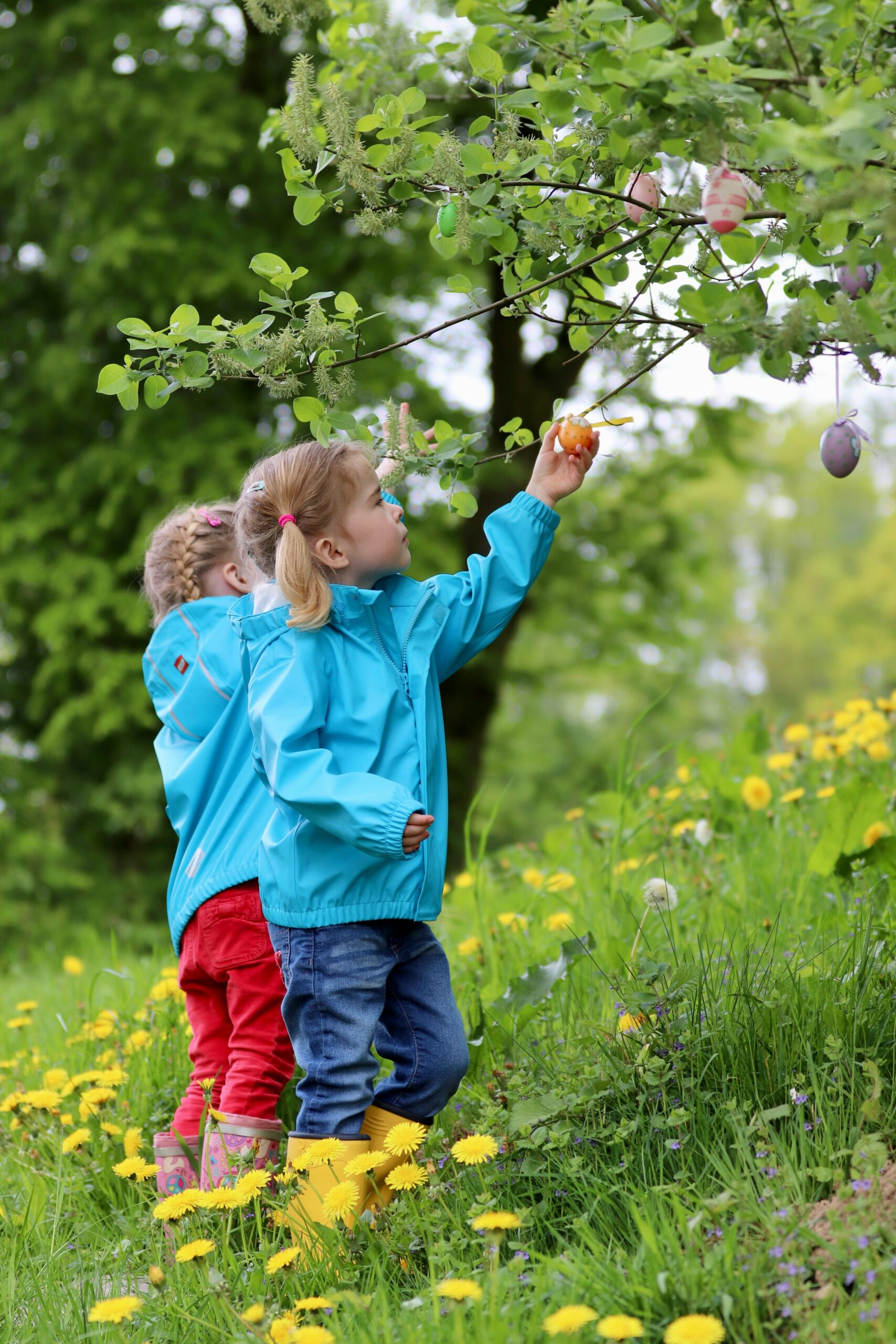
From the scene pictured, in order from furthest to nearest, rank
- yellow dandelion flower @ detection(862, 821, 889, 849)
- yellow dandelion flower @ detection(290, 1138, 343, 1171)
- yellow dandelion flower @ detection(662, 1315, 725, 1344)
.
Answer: yellow dandelion flower @ detection(862, 821, 889, 849) → yellow dandelion flower @ detection(290, 1138, 343, 1171) → yellow dandelion flower @ detection(662, 1315, 725, 1344)

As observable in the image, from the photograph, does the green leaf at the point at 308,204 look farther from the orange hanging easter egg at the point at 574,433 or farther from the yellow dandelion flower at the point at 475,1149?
the yellow dandelion flower at the point at 475,1149

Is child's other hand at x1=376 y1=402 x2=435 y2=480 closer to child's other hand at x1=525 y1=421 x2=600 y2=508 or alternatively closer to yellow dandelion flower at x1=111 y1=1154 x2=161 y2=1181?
child's other hand at x1=525 y1=421 x2=600 y2=508

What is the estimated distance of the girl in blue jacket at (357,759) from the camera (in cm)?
198

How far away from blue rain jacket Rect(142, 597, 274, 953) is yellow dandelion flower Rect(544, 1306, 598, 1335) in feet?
3.87

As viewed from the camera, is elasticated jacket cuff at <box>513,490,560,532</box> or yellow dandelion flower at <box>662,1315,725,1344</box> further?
elasticated jacket cuff at <box>513,490,560,532</box>

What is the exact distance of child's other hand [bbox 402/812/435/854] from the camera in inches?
73.0

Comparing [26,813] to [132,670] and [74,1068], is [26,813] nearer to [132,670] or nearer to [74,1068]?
[132,670]

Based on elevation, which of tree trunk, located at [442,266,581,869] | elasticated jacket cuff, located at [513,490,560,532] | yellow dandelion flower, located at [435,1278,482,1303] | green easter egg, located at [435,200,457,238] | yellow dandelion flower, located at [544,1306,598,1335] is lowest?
tree trunk, located at [442,266,581,869]

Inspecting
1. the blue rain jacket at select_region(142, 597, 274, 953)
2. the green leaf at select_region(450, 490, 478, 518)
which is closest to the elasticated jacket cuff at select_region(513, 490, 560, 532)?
the green leaf at select_region(450, 490, 478, 518)

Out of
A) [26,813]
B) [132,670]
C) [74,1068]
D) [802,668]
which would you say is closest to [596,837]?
[74,1068]

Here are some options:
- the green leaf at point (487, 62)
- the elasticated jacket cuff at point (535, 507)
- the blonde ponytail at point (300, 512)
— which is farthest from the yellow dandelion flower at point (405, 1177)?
the green leaf at point (487, 62)

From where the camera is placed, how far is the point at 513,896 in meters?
3.56

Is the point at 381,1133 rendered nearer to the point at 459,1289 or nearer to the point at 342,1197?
the point at 342,1197

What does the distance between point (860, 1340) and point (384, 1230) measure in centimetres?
82
